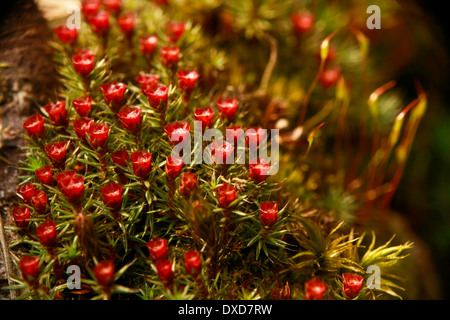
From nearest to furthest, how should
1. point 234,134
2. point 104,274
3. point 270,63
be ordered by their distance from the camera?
point 104,274
point 234,134
point 270,63

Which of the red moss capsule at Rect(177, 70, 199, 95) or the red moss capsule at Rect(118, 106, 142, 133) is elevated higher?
the red moss capsule at Rect(177, 70, 199, 95)

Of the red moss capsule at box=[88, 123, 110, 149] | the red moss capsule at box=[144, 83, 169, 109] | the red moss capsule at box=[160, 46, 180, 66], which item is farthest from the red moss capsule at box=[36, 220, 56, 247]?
the red moss capsule at box=[160, 46, 180, 66]

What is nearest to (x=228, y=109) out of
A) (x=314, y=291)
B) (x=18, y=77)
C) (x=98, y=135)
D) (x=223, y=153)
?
(x=223, y=153)

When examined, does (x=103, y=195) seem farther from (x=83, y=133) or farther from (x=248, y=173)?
(x=248, y=173)

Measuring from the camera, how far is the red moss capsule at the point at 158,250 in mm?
1126

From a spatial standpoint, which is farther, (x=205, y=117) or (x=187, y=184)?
(x=205, y=117)

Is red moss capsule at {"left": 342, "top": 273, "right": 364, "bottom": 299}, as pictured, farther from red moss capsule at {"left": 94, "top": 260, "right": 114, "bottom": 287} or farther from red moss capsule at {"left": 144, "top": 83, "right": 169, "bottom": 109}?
red moss capsule at {"left": 144, "top": 83, "right": 169, "bottom": 109}

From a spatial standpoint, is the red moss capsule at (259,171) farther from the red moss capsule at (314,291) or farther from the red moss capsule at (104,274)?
the red moss capsule at (104,274)

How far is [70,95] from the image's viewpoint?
148cm

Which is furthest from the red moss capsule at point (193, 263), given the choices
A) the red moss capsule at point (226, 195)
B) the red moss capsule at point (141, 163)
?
the red moss capsule at point (141, 163)

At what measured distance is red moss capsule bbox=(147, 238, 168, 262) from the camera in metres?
1.13

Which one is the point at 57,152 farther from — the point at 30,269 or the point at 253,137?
the point at 253,137

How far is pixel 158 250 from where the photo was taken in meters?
1.12
